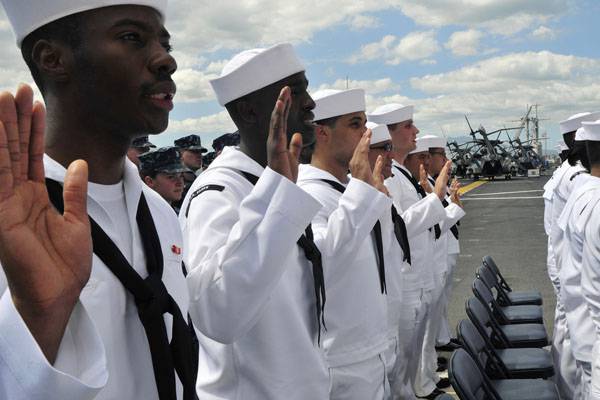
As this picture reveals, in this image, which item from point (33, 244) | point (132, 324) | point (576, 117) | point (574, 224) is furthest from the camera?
point (576, 117)

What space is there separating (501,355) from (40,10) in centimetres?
411

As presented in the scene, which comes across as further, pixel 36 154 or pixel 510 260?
pixel 510 260

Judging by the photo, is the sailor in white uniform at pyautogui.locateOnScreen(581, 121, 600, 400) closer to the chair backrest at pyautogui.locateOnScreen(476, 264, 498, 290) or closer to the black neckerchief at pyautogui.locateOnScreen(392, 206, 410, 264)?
the black neckerchief at pyautogui.locateOnScreen(392, 206, 410, 264)

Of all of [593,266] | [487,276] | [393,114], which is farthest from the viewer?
[487,276]

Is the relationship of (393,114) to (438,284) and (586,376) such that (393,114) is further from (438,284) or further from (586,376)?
(586,376)

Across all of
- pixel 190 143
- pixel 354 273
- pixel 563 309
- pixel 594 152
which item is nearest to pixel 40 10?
pixel 354 273

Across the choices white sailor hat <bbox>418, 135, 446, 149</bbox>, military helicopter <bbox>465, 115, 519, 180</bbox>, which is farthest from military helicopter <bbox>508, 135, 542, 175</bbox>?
white sailor hat <bbox>418, 135, 446, 149</bbox>

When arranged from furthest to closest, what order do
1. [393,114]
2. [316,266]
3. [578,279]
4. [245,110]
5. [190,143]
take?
[190,143] → [393,114] → [578,279] → [245,110] → [316,266]

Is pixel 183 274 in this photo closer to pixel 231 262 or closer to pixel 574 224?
pixel 231 262

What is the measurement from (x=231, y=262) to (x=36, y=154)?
824 mm

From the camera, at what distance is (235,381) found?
2000mm

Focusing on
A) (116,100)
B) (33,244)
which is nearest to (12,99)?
(33,244)

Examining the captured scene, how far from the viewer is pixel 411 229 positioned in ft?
15.3

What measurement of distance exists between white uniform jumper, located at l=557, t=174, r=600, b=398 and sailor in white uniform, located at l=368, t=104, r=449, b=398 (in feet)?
3.00
